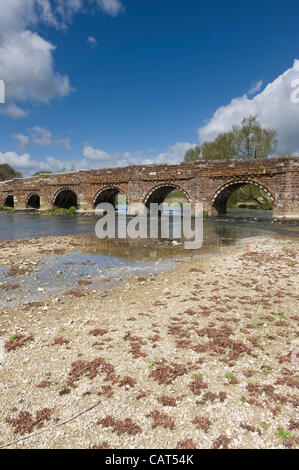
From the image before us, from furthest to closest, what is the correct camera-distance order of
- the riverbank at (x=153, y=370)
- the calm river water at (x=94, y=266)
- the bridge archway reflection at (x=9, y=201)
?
the bridge archway reflection at (x=9, y=201) < the calm river water at (x=94, y=266) < the riverbank at (x=153, y=370)

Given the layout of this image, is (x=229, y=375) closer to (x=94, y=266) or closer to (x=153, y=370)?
(x=153, y=370)

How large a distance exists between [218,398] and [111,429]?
1.45 meters

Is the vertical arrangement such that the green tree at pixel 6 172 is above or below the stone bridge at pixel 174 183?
above

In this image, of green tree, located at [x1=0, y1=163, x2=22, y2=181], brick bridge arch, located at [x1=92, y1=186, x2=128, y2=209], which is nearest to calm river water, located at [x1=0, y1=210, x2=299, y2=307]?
brick bridge arch, located at [x1=92, y1=186, x2=128, y2=209]

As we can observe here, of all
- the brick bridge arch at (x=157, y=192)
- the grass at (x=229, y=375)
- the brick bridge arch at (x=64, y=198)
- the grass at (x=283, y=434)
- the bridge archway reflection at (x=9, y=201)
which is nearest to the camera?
the grass at (x=283, y=434)

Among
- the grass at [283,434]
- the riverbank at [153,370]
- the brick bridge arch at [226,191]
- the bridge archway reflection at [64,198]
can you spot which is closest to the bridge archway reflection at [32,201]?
the bridge archway reflection at [64,198]

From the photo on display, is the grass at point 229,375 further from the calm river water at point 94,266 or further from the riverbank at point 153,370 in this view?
the calm river water at point 94,266

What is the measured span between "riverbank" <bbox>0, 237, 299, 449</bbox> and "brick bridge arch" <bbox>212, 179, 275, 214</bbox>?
22359 mm

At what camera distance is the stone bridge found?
2603 centimetres

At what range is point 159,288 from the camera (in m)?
7.51

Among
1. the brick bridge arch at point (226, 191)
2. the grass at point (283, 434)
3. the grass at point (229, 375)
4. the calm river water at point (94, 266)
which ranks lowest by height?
the grass at point (283, 434)

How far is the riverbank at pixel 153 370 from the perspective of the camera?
2.92 meters

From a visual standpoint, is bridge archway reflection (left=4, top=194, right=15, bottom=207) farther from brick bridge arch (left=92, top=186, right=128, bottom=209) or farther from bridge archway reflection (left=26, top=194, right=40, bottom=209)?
brick bridge arch (left=92, top=186, right=128, bottom=209)
